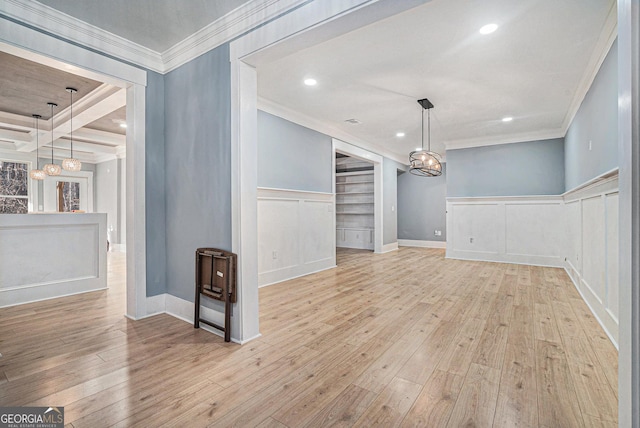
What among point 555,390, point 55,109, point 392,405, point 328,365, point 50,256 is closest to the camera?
point 392,405

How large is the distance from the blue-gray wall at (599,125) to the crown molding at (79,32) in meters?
4.05

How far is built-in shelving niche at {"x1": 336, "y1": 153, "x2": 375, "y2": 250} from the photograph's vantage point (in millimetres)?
8219

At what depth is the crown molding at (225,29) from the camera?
219cm

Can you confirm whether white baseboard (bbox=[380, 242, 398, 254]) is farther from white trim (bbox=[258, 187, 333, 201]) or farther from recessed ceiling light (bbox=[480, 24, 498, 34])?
recessed ceiling light (bbox=[480, 24, 498, 34])

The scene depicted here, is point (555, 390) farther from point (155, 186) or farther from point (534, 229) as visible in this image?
point (534, 229)

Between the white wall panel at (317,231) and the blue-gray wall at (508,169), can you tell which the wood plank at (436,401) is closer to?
the white wall panel at (317,231)

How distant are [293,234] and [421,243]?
5.24 m

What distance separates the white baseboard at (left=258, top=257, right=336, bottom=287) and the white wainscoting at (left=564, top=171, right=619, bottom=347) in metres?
3.59

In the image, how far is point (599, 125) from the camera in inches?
112

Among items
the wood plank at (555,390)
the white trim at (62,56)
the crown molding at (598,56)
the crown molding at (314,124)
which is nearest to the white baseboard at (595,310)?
the wood plank at (555,390)

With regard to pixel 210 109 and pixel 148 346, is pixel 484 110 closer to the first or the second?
pixel 210 109

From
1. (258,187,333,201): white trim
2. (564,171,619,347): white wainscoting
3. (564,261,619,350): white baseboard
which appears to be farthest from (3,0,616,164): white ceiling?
(564,261,619,350): white baseboard

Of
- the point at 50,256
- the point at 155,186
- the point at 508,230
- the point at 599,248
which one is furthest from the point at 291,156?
the point at 508,230

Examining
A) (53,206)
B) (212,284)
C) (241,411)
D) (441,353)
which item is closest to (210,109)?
(212,284)
